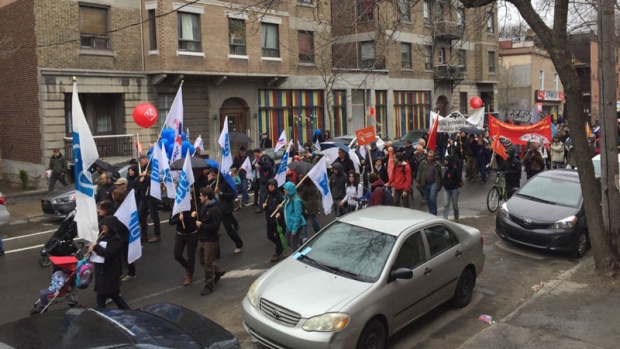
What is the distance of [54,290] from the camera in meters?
7.04

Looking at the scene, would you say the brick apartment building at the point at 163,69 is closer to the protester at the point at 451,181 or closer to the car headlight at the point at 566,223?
the protester at the point at 451,181

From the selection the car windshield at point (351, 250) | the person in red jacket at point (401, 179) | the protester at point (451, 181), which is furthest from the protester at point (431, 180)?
the car windshield at point (351, 250)

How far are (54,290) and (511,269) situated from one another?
7.45m

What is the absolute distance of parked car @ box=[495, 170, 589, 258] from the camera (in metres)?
10.0

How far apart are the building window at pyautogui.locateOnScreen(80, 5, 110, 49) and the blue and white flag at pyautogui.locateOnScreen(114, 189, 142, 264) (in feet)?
51.7

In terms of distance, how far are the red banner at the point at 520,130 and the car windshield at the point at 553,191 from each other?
19.3ft

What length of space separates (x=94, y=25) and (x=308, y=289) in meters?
19.5

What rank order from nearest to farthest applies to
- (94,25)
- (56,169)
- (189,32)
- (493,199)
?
(493,199) < (56,169) < (94,25) < (189,32)

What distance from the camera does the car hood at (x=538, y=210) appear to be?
10258 mm

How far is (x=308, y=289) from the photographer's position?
6.02m

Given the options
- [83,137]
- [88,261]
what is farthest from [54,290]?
[83,137]

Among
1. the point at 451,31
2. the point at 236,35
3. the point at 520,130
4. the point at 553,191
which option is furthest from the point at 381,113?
the point at 553,191

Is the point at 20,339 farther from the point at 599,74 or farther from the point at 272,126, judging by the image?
the point at 272,126

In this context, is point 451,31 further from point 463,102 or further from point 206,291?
point 463,102
